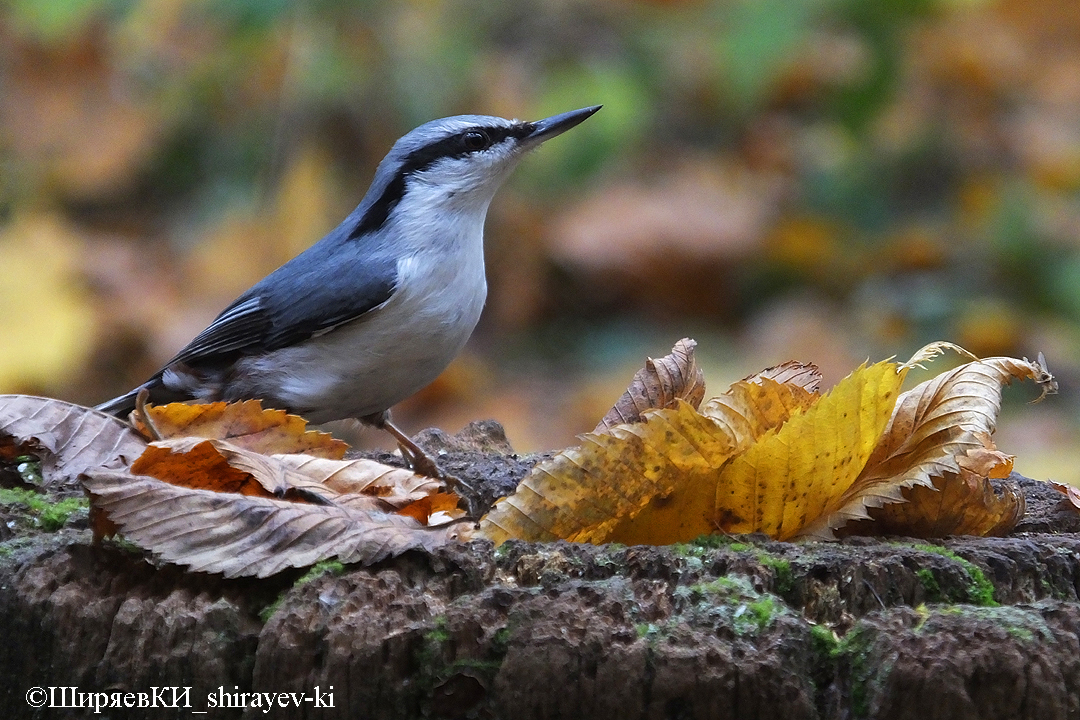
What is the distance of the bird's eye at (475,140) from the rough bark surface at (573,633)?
7.36ft

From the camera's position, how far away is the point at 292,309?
3699mm

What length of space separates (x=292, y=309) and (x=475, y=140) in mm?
849

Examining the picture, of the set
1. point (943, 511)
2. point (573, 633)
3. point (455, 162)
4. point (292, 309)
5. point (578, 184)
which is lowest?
point (573, 633)

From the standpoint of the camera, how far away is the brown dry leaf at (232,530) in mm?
1936

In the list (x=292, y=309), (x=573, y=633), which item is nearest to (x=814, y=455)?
(x=573, y=633)

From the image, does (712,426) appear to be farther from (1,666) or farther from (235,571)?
(1,666)

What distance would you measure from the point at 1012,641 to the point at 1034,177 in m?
6.80

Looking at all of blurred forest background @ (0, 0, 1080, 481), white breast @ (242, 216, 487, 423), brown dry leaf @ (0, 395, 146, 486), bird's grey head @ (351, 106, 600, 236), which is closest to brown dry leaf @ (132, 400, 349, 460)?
brown dry leaf @ (0, 395, 146, 486)

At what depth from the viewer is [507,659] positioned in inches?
70.9

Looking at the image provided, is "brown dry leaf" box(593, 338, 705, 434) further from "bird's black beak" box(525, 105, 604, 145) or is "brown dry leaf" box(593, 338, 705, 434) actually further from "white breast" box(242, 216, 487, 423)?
"bird's black beak" box(525, 105, 604, 145)

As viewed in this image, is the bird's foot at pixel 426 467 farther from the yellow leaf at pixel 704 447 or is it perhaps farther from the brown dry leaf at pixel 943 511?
the brown dry leaf at pixel 943 511

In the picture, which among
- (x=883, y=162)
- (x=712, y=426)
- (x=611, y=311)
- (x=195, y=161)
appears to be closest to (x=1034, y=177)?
(x=883, y=162)

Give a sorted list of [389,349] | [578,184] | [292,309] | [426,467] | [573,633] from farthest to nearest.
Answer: [578,184] < [292,309] < [389,349] < [426,467] < [573,633]

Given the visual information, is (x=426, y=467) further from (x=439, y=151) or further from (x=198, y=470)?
(x=439, y=151)
